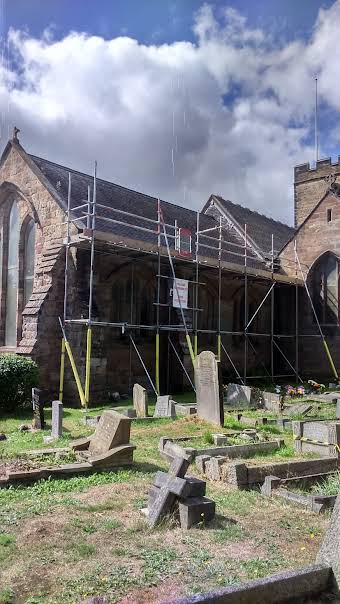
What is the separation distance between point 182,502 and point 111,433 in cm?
265

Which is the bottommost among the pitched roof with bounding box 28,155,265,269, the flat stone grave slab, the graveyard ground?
the graveyard ground

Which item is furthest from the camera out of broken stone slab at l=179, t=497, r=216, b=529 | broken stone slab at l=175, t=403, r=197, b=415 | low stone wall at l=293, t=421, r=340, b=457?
broken stone slab at l=175, t=403, r=197, b=415

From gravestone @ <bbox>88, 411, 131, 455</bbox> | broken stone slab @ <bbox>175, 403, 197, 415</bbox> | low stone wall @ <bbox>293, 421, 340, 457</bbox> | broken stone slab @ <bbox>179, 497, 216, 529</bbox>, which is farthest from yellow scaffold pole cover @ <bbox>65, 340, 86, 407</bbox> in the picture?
broken stone slab @ <bbox>179, 497, 216, 529</bbox>

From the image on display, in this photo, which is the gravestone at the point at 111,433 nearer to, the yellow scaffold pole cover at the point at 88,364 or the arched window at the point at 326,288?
the yellow scaffold pole cover at the point at 88,364

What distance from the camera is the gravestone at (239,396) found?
50.1 feet

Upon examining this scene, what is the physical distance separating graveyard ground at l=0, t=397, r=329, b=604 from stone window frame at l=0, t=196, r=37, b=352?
41.0 feet

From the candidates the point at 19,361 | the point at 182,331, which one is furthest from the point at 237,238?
the point at 19,361

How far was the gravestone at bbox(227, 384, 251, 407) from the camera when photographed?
50.1 feet

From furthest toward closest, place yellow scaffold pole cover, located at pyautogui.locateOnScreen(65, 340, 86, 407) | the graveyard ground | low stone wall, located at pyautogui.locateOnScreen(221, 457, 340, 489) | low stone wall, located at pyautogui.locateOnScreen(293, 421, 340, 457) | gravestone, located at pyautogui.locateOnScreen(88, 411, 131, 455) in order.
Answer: yellow scaffold pole cover, located at pyautogui.locateOnScreen(65, 340, 86, 407) < low stone wall, located at pyautogui.locateOnScreen(293, 421, 340, 457) < gravestone, located at pyautogui.locateOnScreen(88, 411, 131, 455) < low stone wall, located at pyautogui.locateOnScreen(221, 457, 340, 489) < the graveyard ground

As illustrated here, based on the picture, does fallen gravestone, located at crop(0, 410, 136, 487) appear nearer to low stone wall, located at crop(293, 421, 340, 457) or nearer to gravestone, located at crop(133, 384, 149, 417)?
low stone wall, located at crop(293, 421, 340, 457)

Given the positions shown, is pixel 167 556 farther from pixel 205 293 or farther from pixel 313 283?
pixel 313 283

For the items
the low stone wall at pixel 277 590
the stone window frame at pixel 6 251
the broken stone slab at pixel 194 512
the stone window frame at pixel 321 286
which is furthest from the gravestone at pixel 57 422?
the stone window frame at pixel 321 286

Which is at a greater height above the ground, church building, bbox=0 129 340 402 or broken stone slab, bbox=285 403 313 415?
church building, bbox=0 129 340 402

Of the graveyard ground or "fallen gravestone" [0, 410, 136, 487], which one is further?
"fallen gravestone" [0, 410, 136, 487]
